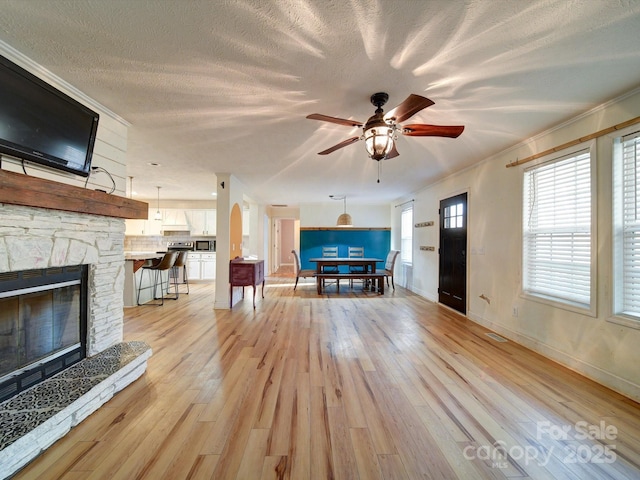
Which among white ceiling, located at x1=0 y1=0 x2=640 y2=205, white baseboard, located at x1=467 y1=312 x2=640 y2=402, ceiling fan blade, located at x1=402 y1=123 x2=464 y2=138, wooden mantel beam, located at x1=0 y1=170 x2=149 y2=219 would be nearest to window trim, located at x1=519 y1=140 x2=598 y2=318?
white ceiling, located at x1=0 y1=0 x2=640 y2=205

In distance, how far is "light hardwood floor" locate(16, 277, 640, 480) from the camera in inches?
56.4

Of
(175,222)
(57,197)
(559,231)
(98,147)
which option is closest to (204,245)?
(175,222)

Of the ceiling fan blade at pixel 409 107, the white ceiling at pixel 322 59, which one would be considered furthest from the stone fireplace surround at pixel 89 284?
the ceiling fan blade at pixel 409 107

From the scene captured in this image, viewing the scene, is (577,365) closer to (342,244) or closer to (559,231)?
(559,231)

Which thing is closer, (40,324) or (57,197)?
(57,197)

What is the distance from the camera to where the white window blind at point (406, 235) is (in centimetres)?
692

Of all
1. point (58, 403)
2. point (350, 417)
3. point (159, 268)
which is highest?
point (159, 268)

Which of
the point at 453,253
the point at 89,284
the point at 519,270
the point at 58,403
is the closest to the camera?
the point at 58,403

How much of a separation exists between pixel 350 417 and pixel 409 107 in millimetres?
2106

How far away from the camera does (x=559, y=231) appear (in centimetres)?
279

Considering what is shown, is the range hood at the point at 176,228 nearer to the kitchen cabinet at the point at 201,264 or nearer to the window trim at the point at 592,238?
the kitchen cabinet at the point at 201,264

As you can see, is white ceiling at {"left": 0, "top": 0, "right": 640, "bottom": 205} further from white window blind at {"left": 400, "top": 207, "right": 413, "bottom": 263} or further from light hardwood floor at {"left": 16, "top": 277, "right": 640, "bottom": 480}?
white window blind at {"left": 400, "top": 207, "right": 413, "bottom": 263}

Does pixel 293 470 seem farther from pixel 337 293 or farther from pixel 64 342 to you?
pixel 337 293

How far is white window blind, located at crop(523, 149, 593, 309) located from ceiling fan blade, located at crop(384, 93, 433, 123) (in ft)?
6.41
